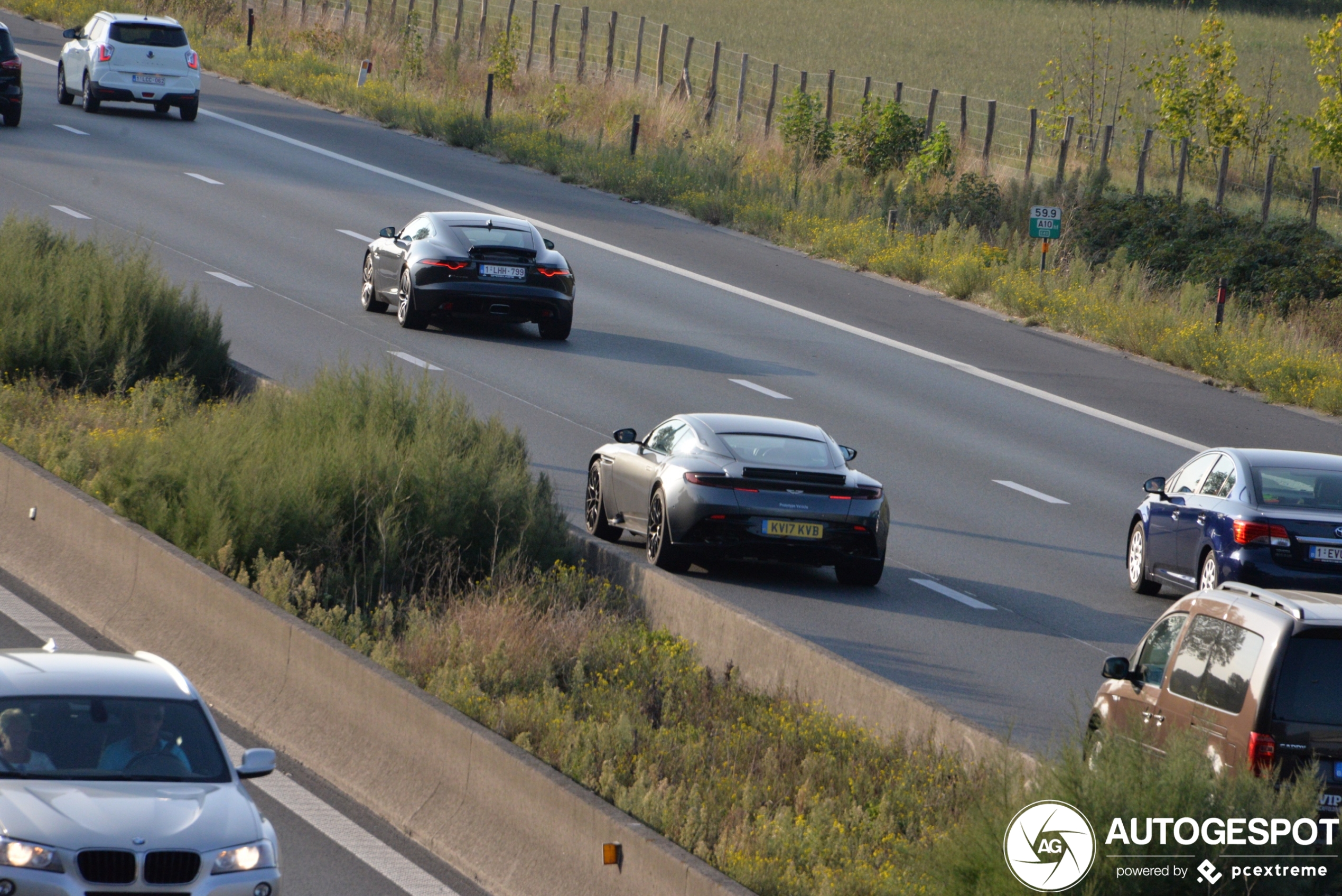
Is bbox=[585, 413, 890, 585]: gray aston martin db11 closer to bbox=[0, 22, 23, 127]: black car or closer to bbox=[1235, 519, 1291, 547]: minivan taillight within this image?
bbox=[1235, 519, 1291, 547]: minivan taillight

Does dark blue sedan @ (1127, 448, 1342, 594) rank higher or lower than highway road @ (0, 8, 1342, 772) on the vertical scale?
higher

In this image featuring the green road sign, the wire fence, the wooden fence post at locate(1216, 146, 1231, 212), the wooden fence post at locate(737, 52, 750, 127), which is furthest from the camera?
the wooden fence post at locate(737, 52, 750, 127)

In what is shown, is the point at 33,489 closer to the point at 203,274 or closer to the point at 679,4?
the point at 203,274

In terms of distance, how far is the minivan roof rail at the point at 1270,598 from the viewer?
9070 mm

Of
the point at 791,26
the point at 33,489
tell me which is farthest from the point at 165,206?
the point at 791,26

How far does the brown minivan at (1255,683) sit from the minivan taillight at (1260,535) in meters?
5.27

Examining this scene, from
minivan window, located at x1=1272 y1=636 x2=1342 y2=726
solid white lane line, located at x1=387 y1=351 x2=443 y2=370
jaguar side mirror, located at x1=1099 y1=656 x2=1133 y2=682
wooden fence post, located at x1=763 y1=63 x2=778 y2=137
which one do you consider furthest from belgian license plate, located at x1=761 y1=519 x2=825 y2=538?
wooden fence post, located at x1=763 y1=63 x2=778 y2=137

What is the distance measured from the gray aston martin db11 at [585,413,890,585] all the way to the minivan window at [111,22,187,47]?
94.8 ft

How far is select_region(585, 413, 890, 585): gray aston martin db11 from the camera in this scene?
1527 cm

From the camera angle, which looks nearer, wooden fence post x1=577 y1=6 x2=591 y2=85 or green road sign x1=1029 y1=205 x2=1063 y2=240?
green road sign x1=1029 y1=205 x2=1063 y2=240

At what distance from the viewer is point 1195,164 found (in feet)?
157

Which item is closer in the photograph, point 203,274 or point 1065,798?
point 1065,798

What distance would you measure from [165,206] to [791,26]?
63.4m

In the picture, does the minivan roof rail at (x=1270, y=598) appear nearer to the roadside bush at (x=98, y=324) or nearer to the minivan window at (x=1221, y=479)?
the minivan window at (x=1221, y=479)
